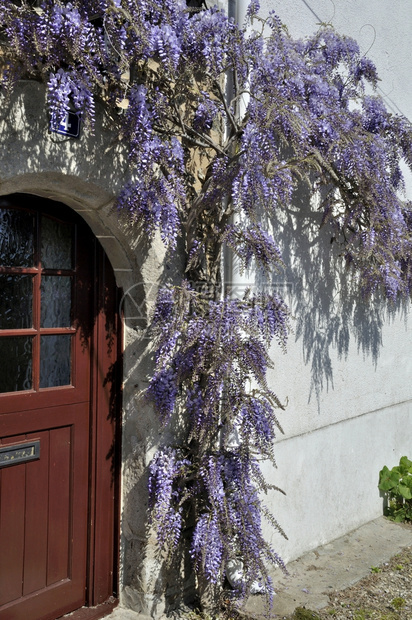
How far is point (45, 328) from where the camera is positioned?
3109 mm

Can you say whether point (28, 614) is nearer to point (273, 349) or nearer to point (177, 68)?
point (273, 349)

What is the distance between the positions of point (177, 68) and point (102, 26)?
0.47 metres

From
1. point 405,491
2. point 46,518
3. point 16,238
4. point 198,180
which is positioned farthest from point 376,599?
point 16,238

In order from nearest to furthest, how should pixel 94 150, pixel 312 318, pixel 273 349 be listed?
pixel 94 150 → pixel 273 349 → pixel 312 318

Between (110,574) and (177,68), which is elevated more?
(177,68)

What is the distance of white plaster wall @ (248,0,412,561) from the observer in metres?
4.46

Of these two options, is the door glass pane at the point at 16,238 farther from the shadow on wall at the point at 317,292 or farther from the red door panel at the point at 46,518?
the shadow on wall at the point at 317,292

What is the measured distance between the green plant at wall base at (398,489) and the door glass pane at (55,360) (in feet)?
11.6

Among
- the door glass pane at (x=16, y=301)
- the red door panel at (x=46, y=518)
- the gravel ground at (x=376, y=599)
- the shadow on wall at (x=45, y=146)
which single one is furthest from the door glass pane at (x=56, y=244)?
the gravel ground at (x=376, y=599)

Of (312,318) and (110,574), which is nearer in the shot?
(110,574)

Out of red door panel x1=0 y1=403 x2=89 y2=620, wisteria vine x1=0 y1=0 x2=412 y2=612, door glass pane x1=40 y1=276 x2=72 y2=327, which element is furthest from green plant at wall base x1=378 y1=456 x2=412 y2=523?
door glass pane x1=40 y1=276 x2=72 y2=327

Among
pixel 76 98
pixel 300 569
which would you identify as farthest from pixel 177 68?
pixel 300 569

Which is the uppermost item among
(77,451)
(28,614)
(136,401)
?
(136,401)

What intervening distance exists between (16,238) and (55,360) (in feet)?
2.13
